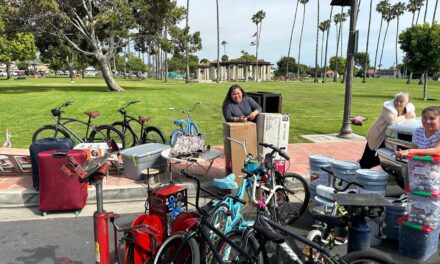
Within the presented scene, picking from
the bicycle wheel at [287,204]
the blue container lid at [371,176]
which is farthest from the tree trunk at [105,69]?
the blue container lid at [371,176]

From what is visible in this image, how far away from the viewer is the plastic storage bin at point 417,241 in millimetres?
3756

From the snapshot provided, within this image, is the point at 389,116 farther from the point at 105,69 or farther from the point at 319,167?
the point at 105,69

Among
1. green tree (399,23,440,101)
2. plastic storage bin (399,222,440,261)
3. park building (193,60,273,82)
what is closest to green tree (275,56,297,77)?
park building (193,60,273,82)

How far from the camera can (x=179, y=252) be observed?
9.75 ft

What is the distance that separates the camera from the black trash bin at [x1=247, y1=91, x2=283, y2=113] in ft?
23.0

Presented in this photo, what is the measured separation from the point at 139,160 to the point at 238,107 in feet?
6.14

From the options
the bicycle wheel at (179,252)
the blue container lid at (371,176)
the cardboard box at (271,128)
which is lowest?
the bicycle wheel at (179,252)

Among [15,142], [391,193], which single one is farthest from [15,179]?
[391,193]

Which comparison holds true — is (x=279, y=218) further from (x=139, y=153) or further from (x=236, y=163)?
(x=139, y=153)

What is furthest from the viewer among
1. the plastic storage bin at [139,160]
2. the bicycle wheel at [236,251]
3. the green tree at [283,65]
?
the green tree at [283,65]

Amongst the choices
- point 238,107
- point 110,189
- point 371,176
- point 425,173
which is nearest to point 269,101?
point 238,107

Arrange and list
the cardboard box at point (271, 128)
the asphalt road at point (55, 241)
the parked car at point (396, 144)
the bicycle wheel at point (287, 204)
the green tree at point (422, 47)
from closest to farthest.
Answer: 1. the asphalt road at point (55, 241)
2. the bicycle wheel at point (287, 204)
3. the parked car at point (396, 144)
4. the cardboard box at point (271, 128)
5. the green tree at point (422, 47)

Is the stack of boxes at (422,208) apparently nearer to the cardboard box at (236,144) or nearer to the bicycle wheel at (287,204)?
the bicycle wheel at (287,204)

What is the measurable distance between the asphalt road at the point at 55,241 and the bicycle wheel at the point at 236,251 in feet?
5.36
